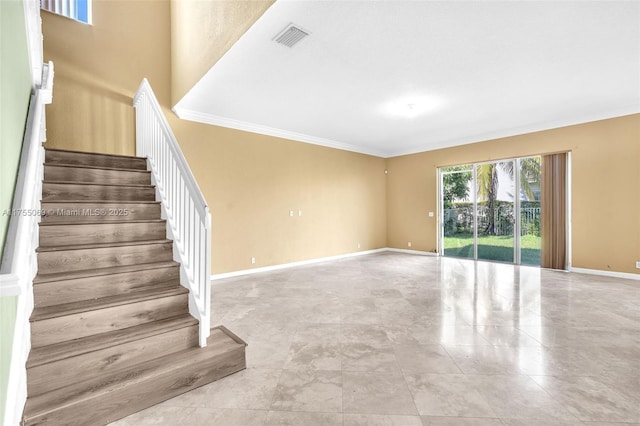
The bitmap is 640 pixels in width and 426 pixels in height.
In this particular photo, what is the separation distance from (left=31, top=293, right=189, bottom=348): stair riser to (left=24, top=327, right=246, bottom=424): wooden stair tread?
1.12 feet

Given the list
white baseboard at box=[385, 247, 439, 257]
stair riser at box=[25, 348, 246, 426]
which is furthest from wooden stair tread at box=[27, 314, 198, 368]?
white baseboard at box=[385, 247, 439, 257]

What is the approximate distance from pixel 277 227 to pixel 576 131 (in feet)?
20.4

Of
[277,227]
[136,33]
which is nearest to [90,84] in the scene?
[136,33]

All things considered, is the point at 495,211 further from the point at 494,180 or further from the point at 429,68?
the point at 429,68

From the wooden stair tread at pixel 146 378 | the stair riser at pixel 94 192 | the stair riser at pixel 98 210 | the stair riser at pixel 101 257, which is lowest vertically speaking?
the wooden stair tread at pixel 146 378

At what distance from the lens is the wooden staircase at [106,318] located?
1637 millimetres

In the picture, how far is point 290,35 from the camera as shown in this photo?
2701 mm

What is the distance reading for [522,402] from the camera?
181 cm

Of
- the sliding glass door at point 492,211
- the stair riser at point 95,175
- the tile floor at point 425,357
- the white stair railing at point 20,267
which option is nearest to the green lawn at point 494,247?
the sliding glass door at point 492,211

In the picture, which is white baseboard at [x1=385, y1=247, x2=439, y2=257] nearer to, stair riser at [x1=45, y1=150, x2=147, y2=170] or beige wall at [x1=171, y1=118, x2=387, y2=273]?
beige wall at [x1=171, y1=118, x2=387, y2=273]

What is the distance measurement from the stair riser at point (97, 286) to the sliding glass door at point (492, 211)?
6.74 meters

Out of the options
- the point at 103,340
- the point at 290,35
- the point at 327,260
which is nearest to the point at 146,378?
the point at 103,340

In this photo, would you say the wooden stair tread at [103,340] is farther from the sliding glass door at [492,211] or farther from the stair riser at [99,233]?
the sliding glass door at [492,211]

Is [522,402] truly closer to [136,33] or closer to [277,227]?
[277,227]
